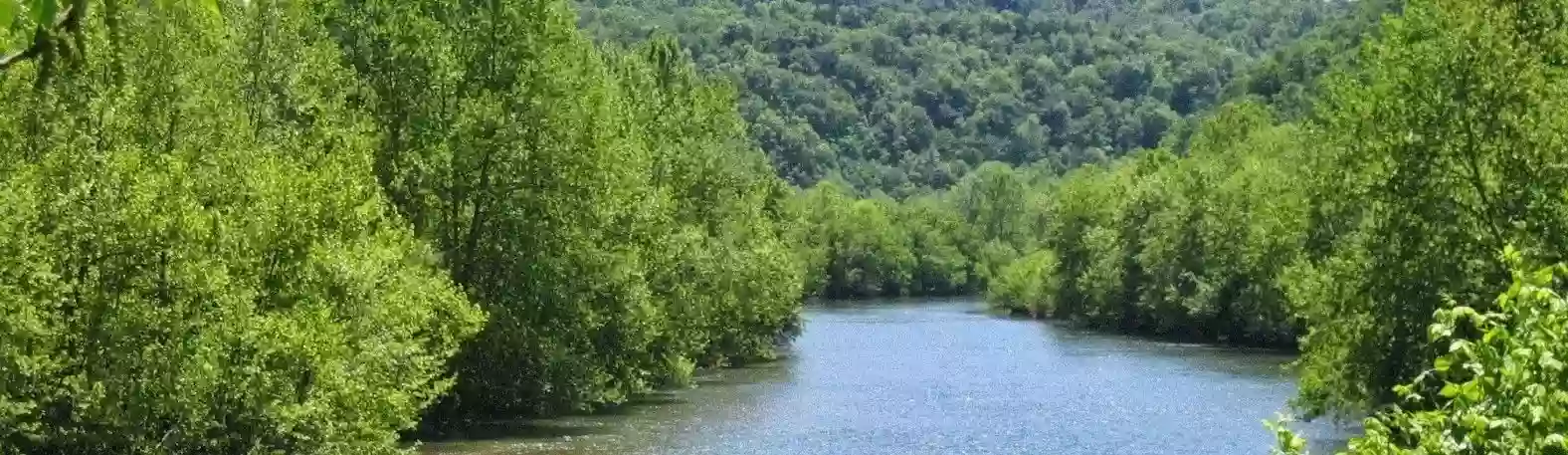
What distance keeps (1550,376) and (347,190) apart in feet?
80.8

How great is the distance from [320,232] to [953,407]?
85.5 feet

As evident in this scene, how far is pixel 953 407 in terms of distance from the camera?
52.6m

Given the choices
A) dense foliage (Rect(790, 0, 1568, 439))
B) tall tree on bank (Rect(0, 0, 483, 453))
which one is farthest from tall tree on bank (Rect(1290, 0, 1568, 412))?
tall tree on bank (Rect(0, 0, 483, 453))

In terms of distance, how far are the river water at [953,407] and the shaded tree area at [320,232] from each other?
228 centimetres

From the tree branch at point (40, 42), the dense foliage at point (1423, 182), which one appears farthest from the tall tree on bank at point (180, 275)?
the tree branch at point (40, 42)

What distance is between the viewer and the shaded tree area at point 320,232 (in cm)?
2589

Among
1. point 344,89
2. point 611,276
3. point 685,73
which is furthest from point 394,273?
point 685,73

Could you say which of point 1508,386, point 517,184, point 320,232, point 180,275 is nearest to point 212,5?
point 1508,386

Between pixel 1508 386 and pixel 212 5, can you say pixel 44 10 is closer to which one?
pixel 212 5

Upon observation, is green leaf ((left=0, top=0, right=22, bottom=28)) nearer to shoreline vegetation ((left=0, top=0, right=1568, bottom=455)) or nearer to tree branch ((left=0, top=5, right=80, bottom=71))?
shoreline vegetation ((left=0, top=0, right=1568, bottom=455))

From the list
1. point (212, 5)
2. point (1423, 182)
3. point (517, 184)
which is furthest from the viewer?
point (517, 184)

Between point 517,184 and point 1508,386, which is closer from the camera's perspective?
point 1508,386

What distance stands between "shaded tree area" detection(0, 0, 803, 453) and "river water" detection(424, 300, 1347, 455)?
7.48 feet

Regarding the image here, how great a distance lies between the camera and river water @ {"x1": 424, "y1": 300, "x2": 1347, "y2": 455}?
137 ft
